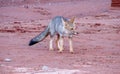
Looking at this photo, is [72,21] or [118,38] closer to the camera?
[72,21]

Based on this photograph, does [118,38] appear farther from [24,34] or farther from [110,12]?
[110,12]

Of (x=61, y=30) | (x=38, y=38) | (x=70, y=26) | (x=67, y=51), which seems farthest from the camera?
(x=38, y=38)

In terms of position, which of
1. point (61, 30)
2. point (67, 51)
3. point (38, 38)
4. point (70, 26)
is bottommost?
point (67, 51)

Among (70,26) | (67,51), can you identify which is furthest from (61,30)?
(67,51)

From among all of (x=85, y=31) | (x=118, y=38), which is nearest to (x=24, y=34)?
(x=85, y=31)

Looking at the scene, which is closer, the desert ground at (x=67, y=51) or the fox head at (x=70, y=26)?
the desert ground at (x=67, y=51)

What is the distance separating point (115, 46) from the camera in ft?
50.3

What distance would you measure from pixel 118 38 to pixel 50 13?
39.4 feet

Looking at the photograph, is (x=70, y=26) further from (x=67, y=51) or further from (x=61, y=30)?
(x=67, y=51)

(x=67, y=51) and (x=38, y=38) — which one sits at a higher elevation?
(x=38, y=38)

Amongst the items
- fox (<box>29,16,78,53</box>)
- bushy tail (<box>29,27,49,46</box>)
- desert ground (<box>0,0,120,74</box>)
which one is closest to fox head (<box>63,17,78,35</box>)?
→ fox (<box>29,16,78,53</box>)

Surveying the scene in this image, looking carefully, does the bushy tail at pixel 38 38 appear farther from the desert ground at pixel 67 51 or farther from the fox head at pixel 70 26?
the fox head at pixel 70 26

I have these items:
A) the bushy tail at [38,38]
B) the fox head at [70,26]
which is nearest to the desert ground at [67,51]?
the bushy tail at [38,38]

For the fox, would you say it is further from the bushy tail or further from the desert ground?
the desert ground
